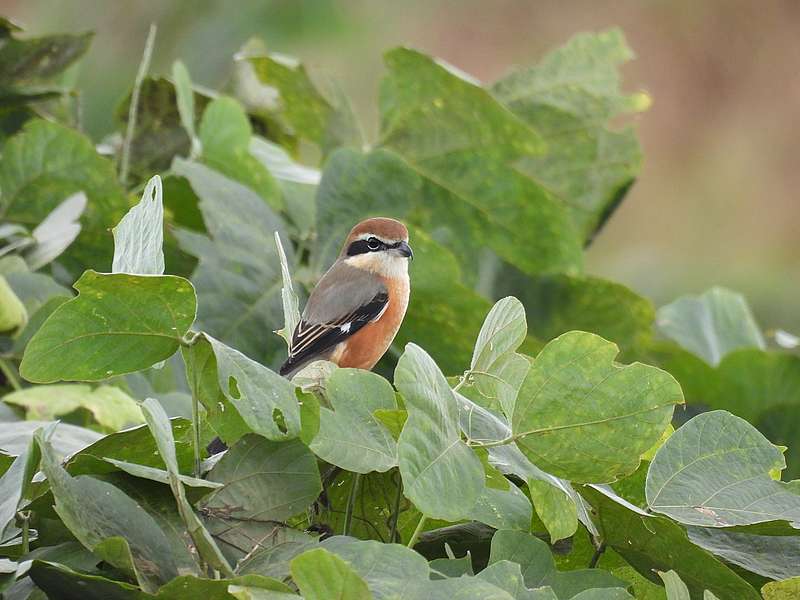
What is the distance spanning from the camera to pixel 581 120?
2.54 meters

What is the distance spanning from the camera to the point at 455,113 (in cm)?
237

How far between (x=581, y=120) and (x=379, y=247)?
1.71ft

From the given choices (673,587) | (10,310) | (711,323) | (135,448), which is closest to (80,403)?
(10,310)

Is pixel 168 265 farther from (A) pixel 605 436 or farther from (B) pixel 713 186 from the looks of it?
(B) pixel 713 186

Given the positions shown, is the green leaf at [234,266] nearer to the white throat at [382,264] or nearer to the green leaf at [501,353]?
the white throat at [382,264]

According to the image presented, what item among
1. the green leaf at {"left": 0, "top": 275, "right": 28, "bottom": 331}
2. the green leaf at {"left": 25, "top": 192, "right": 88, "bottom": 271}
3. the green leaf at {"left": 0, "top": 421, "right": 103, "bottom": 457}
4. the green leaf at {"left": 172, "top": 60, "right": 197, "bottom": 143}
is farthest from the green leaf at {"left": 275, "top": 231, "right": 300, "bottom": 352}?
the green leaf at {"left": 172, "top": 60, "right": 197, "bottom": 143}

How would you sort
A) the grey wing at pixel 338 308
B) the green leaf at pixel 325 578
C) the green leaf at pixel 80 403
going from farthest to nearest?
the grey wing at pixel 338 308, the green leaf at pixel 80 403, the green leaf at pixel 325 578

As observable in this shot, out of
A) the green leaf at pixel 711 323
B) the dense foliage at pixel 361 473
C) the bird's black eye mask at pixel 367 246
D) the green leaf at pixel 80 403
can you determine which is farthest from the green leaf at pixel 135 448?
the green leaf at pixel 711 323

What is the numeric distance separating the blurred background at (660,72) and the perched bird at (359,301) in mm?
3677

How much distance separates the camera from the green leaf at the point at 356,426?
88 cm

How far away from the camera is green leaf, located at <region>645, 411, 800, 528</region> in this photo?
0.96 meters

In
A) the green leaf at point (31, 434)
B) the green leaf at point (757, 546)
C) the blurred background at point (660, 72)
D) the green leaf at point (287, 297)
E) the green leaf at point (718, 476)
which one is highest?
the green leaf at point (718, 476)

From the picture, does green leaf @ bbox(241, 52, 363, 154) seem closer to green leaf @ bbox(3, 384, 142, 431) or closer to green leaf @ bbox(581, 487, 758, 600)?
green leaf @ bbox(3, 384, 142, 431)

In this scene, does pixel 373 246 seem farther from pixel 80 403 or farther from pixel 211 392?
pixel 211 392
